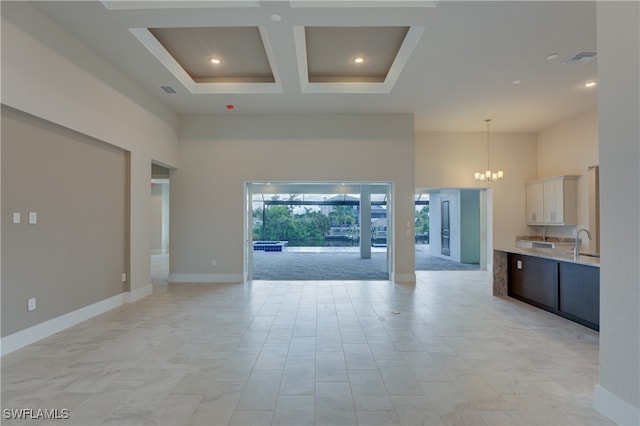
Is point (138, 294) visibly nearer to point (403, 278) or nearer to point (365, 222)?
point (403, 278)

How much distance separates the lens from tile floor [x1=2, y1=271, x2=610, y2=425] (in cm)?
229

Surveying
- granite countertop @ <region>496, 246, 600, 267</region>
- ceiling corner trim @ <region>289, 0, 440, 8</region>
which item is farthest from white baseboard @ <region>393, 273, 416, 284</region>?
ceiling corner trim @ <region>289, 0, 440, 8</region>

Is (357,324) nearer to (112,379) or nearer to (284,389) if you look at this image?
(284,389)

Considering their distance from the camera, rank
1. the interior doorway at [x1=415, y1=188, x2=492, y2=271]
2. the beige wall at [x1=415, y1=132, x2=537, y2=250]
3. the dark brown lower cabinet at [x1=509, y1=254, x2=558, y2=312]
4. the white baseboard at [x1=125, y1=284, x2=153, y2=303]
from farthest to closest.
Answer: the interior doorway at [x1=415, y1=188, x2=492, y2=271] < the beige wall at [x1=415, y1=132, x2=537, y2=250] < the white baseboard at [x1=125, y1=284, x2=153, y2=303] < the dark brown lower cabinet at [x1=509, y1=254, x2=558, y2=312]

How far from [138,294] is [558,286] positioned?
6459 millimetres

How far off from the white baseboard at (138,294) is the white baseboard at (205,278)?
106 centimetres

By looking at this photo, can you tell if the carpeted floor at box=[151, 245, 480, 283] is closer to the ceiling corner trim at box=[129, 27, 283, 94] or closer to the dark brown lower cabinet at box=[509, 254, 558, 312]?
the dark brown lower cabinet at box=[509, 254, 558, 312]

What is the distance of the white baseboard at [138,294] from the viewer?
17.4 feet

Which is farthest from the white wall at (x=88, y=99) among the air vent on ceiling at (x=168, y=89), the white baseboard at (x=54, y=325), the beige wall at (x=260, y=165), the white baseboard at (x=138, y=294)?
the beige wall at (x=260, y=165)

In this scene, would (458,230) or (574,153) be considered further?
(458,230)

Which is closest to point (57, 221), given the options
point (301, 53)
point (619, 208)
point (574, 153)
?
point (301, 53)

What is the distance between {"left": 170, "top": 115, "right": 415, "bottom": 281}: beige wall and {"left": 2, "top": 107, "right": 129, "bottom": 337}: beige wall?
1.81 m

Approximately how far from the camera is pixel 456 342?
11.8 feet

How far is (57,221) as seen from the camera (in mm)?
3961
